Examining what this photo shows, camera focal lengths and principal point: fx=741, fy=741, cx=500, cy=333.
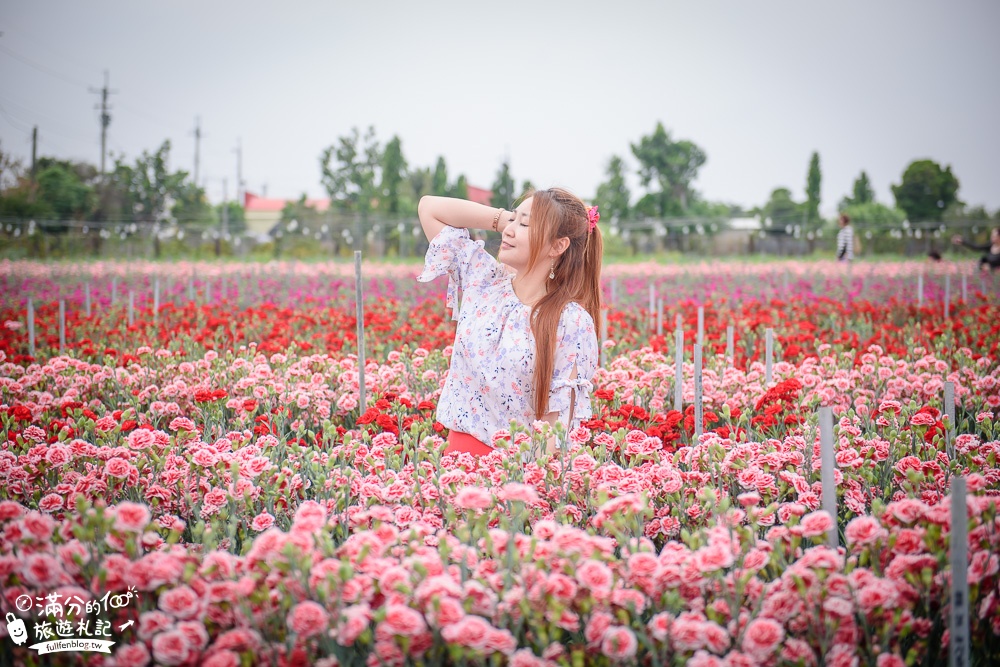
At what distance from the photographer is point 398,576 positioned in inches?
57.2

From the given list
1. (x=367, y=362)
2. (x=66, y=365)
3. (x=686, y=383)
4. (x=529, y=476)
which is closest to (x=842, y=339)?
(x=686, y=383)

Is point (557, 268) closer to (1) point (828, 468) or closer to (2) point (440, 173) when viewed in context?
(1) point (828, 468)

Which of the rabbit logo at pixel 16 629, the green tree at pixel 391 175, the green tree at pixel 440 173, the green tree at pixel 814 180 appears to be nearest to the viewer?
the rabbit logo at pixel 16 629

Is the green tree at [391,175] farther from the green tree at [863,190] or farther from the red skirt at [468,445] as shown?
the green tree at [863,190]

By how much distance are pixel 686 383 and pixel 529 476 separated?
1722 millimetres

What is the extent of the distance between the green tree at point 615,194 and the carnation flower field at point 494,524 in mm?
35180

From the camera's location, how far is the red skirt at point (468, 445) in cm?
269

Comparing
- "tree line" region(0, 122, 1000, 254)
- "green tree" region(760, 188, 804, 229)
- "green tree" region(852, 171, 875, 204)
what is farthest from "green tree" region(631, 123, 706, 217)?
"green tree" region(852, 171, 875, 204)

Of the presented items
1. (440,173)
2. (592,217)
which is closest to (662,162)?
(440,173)

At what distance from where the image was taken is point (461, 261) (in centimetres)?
278

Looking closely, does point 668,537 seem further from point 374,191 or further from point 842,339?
point 374,191

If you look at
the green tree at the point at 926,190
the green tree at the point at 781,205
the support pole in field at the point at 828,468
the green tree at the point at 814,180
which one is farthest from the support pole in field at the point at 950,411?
the green tree at the point at 814,180

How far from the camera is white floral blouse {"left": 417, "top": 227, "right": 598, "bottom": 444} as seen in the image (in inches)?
101

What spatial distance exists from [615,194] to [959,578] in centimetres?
3888
